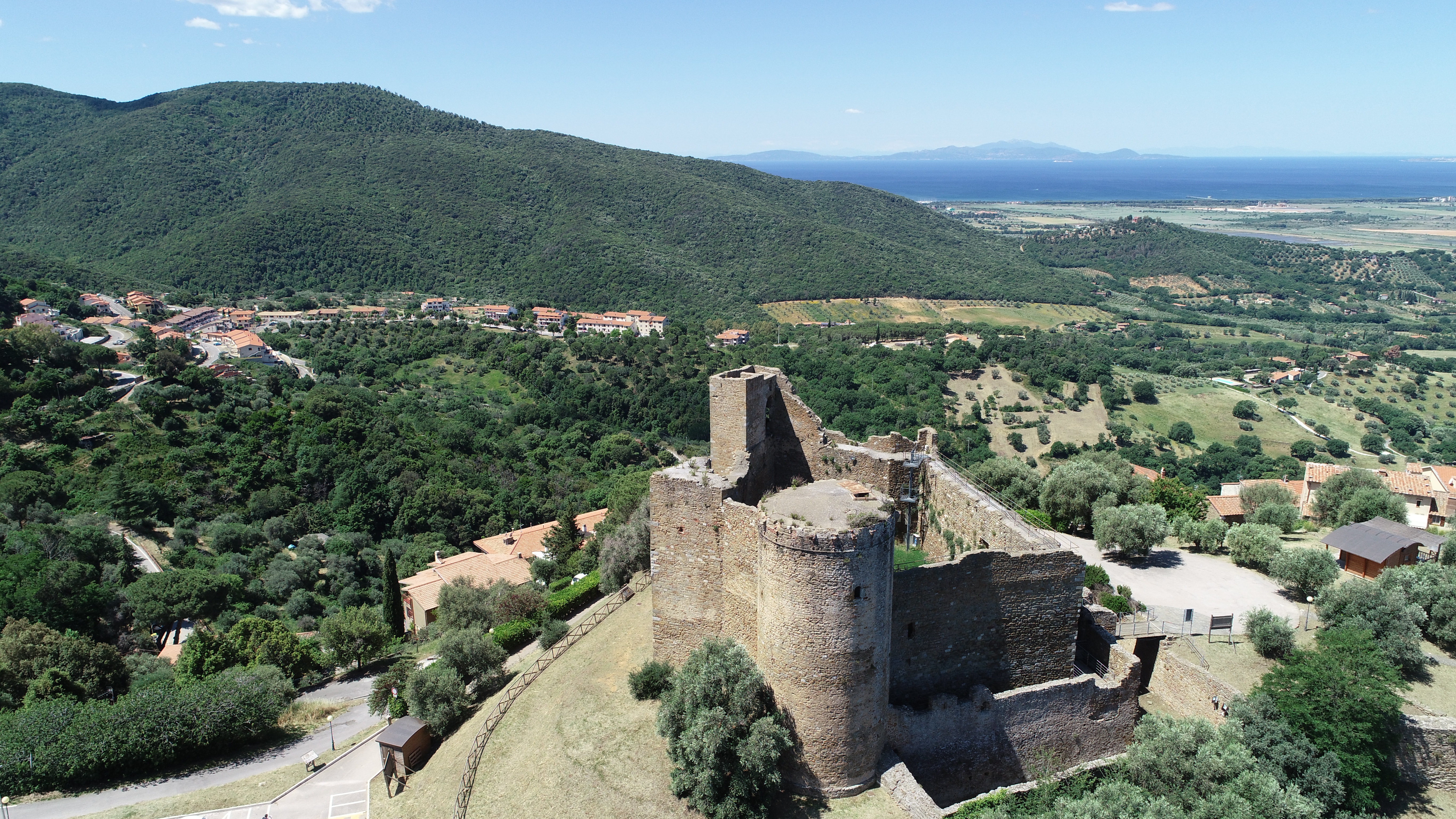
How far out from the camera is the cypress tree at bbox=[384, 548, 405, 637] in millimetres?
36344

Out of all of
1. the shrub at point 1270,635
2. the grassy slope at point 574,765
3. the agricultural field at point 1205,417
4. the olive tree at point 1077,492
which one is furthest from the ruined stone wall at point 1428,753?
the agricultural field at point 1205,417

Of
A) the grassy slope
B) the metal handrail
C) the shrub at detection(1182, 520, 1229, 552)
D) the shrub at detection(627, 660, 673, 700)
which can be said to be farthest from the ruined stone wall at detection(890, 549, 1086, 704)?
the shrub at detection(1182, 520, 1229, 552)

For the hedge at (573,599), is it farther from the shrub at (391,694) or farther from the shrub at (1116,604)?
the shrub at (1116,604)

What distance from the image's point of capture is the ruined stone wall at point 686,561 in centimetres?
1809

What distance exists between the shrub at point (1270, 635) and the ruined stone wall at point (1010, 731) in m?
4.94

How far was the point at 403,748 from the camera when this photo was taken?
65.9 feet

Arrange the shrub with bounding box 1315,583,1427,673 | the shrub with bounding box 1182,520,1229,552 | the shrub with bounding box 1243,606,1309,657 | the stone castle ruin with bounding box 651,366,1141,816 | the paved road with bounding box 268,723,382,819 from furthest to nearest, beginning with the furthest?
the shrub with bounding box 1182,520,1229,552, the shrub with bounding box 1243,606,1309,657, the shrub with bounding box 1315,583,1427,673, the paved road with bounding box 268,723,382,819, the stone castle ruin with bounding box 651,366,1141,816

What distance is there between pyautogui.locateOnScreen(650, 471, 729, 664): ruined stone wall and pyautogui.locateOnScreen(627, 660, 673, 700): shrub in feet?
1.02

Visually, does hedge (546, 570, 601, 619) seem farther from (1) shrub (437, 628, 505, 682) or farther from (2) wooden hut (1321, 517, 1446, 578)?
(2) wooden hut (1321, 517, 1446, 578)

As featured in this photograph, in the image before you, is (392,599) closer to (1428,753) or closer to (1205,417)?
(1428,753)

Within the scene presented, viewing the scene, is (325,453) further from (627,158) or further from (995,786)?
(627,158)

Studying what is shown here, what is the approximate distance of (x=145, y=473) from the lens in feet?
173

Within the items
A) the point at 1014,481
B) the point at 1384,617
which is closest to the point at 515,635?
the point at 1014,481

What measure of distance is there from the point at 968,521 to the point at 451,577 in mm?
31795
